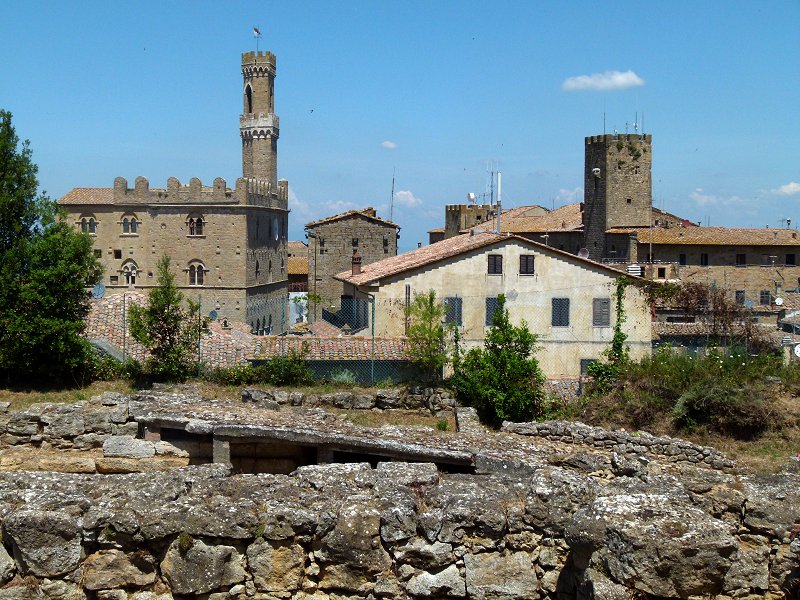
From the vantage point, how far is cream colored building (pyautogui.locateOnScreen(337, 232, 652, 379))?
2614 cm

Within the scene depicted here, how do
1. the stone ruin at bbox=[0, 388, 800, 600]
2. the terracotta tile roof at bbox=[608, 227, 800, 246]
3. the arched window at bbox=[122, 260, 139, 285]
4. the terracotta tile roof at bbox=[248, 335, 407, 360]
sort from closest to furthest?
1. the stone ruin at bbox=[0, 388, 800, 600]
2. the terracotta tile roof at bbox=[248, 335, 407, 360]
3. the terracotta tile roof at bbox=[608, 227, 800, 246]
4. the arched window at bbox=[122, 260, 139, 285]

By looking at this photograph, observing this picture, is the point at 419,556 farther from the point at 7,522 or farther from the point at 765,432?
the point at 765,432

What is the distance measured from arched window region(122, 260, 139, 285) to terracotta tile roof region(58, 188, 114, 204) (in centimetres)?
488

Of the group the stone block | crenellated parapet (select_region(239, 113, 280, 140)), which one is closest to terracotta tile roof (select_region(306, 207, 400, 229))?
crenellated parapet (select_region(239, 113, 280, 140))

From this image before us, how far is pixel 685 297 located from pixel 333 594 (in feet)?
104

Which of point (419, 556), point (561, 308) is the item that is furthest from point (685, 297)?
point (419, 556)

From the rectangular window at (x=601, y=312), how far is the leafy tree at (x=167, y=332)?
11433 mm

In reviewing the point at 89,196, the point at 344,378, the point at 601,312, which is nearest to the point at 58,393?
the point at 344,378

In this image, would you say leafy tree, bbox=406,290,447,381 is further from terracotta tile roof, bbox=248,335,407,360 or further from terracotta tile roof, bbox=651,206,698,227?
terracotta tile roof, bbox=651,206,698,227

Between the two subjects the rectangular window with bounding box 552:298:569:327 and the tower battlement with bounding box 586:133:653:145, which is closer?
the rectangular window with bounding box 552:298:569:327

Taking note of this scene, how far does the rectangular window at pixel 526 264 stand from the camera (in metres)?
26.9

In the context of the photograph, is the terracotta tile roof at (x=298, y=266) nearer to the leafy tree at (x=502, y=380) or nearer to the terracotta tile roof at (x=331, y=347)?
the terracotta tile roof at (x=331, y=347)

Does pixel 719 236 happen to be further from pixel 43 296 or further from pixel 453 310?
pixel 43 296

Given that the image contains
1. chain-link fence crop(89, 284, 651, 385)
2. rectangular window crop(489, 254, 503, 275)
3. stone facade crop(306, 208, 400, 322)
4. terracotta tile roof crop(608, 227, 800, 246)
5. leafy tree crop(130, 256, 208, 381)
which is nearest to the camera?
leafy tree crop(130, 256, 208, 381)
